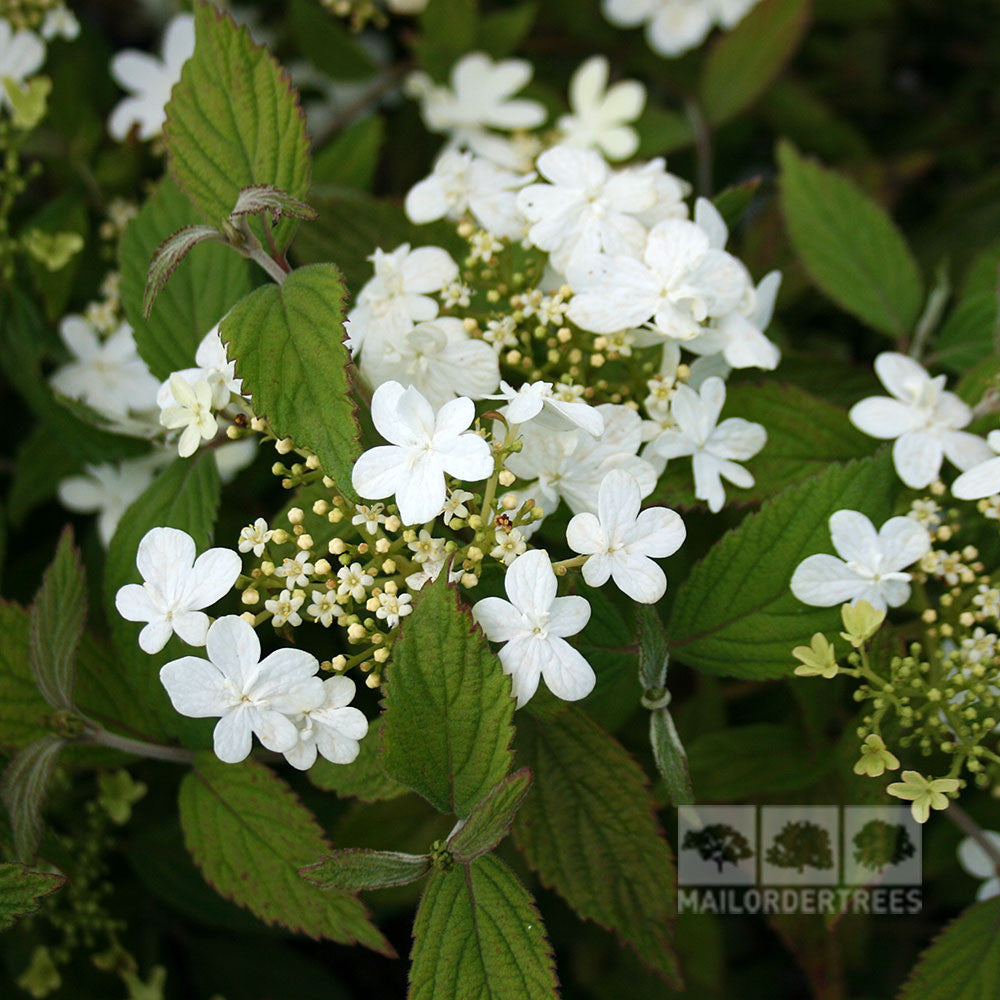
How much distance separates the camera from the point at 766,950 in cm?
175

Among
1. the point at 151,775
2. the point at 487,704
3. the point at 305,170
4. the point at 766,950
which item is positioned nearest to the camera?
the point at 487,704

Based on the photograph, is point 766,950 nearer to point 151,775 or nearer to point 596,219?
point 151,775

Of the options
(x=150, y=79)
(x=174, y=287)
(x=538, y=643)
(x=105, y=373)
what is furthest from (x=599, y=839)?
(x=150, y=79)

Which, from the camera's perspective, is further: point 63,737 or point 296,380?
point 63,737

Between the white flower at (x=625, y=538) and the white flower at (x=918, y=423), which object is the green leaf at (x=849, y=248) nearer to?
the white flower at (x=918, y=423)

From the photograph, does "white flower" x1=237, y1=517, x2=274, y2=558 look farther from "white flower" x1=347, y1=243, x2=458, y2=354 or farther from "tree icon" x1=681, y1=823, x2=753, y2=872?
"tree icon" x1=681, y1=823, x2=753, y2=872

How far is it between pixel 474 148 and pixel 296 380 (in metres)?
0.94

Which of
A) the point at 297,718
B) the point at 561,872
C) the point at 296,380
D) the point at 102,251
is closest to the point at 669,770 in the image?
the point at 561,872

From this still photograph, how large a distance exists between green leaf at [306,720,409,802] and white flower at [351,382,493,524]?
0.82 ft

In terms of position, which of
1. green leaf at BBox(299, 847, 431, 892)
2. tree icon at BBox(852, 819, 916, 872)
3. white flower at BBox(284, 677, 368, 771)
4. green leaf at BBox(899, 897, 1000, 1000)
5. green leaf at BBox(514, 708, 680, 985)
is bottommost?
green leaf at BBox(899, 897, 1000, 1000)

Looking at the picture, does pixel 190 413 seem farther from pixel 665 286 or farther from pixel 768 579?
pixel 768 579

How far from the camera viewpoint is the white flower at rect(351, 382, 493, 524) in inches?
31.0

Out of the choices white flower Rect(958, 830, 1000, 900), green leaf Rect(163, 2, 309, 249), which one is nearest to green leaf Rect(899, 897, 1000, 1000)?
white flower Rect(958, 830, 1000, 900)

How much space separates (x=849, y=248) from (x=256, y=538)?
1.00 metres
